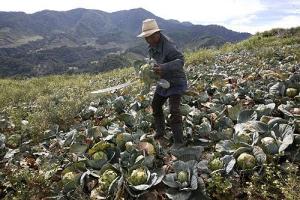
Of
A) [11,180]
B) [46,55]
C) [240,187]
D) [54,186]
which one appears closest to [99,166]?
[54,186]

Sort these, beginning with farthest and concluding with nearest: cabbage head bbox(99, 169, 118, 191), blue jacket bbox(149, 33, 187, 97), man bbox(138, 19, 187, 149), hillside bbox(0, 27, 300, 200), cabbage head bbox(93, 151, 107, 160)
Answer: blue jacket bbox(149, 33, 187, 97)
man bbox(138, 19, 187, 149)
cabbage head bbox(93, 151, 107, 160)
cabbage head bbox(99, 169, 118, 191)
hillside bbox(0, 27, 300, 200)

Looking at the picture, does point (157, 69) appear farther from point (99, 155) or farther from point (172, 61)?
point (99, 155)

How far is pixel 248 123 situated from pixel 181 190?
1563mm

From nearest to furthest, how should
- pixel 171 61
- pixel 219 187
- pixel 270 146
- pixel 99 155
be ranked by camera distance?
pixel 219 187
pixel 270 146
pixel 99 155
pixel 171 61

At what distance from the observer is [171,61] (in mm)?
4684

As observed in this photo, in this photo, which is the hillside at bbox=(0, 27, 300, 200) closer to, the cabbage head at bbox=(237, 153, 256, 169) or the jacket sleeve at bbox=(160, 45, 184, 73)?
the cabbage head at bbox=(237, 153, 256, 169)

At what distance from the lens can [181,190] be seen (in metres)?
3.86

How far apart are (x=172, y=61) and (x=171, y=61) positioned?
0.04m

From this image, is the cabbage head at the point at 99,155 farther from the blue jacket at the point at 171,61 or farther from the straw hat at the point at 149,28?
the straw hat at the point at 149,28

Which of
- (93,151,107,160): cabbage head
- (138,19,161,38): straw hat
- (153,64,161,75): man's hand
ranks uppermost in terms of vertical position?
(138,19,161,38): straw hat

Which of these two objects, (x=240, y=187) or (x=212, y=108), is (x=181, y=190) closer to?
(x=240, y=187)

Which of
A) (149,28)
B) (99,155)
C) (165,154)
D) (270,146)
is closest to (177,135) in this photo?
(165,154)

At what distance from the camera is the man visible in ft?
15.3

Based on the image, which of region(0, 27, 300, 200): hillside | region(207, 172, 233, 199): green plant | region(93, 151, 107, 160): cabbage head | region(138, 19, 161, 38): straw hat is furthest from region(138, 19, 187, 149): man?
region(207, 172, 233, 199): green plant
